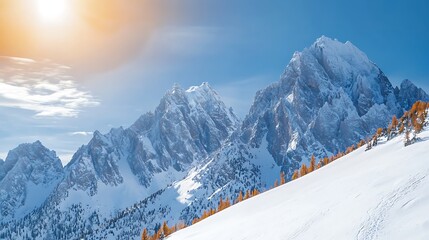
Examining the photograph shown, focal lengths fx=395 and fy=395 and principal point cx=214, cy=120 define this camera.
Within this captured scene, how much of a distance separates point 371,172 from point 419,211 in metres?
24.5

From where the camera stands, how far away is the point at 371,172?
211 feet

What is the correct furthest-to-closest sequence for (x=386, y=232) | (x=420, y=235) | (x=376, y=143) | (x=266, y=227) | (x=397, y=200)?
1. (x=376, y=143)
2. (x=266, y=227)
3. (x=397, y=200)
4. (x=386, y=232)
5. (x=420, y=235)

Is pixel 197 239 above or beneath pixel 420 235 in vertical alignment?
above

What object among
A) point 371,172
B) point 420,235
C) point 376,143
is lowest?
point 420,235

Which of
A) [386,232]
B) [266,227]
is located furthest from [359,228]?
[266,227]

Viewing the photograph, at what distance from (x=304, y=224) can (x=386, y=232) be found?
42.4 feet

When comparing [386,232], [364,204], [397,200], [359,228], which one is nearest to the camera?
[386,232]

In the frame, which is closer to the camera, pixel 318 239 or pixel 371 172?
pixel 318 239

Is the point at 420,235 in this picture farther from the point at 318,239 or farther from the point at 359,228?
the point at 318,239

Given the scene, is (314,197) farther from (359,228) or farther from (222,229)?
(359,228)

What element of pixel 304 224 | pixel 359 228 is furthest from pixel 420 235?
pixel 304 224

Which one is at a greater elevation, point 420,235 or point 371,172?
point 371,172

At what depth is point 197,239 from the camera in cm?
7075

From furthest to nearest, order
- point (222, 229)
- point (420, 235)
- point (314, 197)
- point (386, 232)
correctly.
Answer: point (222, 229) → point (314, 197) → point (386, 232) → point (420, 235)
